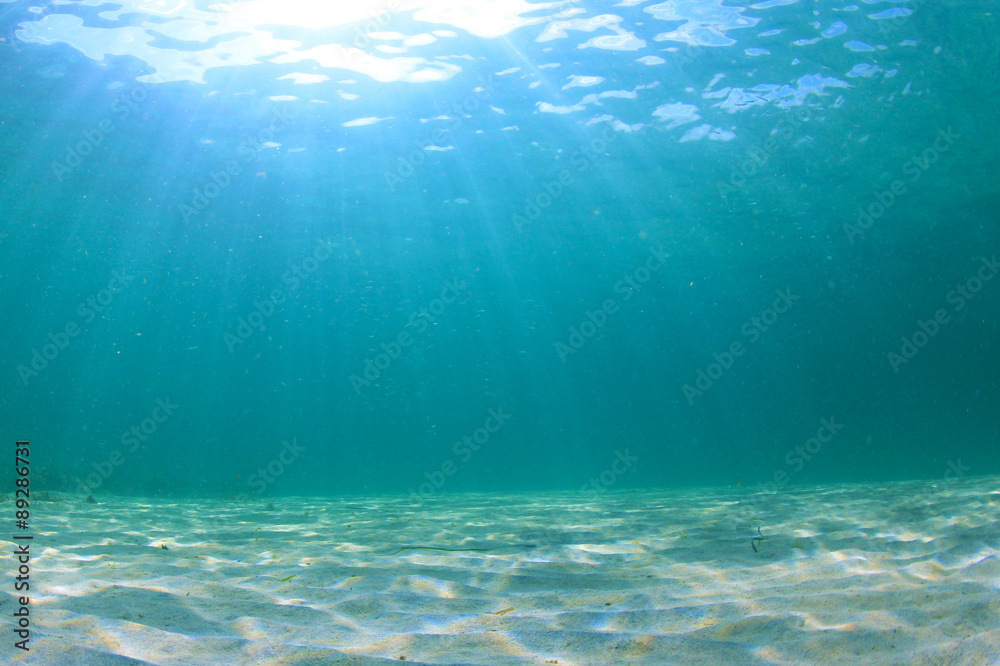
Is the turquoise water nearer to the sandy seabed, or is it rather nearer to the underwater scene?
the underwater scene

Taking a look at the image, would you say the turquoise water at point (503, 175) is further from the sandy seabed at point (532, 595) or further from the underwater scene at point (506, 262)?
the sandy seabed at point (532, 595)

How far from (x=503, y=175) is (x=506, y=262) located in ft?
49.0

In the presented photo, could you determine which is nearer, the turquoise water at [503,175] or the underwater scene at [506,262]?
the underwater scene at [506,262]

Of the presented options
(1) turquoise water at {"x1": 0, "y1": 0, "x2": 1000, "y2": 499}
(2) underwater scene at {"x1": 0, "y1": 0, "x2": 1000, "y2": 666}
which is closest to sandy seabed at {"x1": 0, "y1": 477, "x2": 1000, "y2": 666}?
(2) underwater scene at {"x1": 0, "y1": 0, "x2": 1000, "y2": 666}

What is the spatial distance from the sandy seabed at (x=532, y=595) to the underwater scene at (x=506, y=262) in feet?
0.10

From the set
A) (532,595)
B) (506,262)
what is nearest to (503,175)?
(506,262)

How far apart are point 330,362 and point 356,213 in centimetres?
8249

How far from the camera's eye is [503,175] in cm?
2628

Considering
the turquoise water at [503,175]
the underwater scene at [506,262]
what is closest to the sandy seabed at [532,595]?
the underwater scene at [506,262]

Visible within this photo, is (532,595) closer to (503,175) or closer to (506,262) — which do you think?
(503,175)

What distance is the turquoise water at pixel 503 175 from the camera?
1691 centimetres

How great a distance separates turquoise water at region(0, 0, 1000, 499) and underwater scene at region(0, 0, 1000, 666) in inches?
6.5

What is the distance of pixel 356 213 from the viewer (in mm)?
30859

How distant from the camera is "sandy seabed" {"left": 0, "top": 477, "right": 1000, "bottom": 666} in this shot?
274cm
